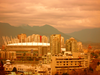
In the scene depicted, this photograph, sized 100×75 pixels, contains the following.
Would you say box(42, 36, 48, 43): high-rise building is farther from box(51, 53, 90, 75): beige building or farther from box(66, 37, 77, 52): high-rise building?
box(51, 53, 90, 75): beige building

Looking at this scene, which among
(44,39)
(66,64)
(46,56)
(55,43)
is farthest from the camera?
(44,39)

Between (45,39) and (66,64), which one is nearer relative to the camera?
(66,64)

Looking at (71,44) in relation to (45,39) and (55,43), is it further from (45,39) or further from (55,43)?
(45,39)

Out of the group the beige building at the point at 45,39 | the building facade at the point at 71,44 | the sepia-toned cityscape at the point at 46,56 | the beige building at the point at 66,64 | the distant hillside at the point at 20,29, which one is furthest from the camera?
the beige building at the point at 45,39

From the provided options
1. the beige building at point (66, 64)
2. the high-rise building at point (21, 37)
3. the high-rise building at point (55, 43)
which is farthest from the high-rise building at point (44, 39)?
the beige building at point (66, 64)

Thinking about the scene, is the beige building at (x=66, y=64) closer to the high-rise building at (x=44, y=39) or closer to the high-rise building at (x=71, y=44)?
the high-rise building at (x=71, y=44)

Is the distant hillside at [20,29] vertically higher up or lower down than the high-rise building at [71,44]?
higher up

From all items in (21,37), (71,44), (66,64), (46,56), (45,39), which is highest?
(21,37)

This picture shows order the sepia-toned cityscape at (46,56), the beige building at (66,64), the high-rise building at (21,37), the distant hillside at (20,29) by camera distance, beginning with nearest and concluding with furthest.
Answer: the sepia-toned cityscape at (46,56), the beige building at (66,64), the distant hillside at (20,29), the high-rise building at (21,37)

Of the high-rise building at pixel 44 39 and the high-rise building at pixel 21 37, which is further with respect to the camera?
the high-rise building at pixel 21 37

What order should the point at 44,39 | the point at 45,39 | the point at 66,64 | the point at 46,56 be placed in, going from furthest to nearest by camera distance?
the point at 44,39
the point at 45,39
the point at 46,56
the point at 66,64

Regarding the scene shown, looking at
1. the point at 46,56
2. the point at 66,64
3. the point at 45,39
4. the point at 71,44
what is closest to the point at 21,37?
the point at 45,39

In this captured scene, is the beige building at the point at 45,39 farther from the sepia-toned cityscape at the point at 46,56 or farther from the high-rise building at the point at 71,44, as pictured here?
the high-rise building at the point at 71,44

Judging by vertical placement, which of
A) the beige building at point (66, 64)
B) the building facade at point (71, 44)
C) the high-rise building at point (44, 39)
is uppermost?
the high-rise building at point (44, 39)
